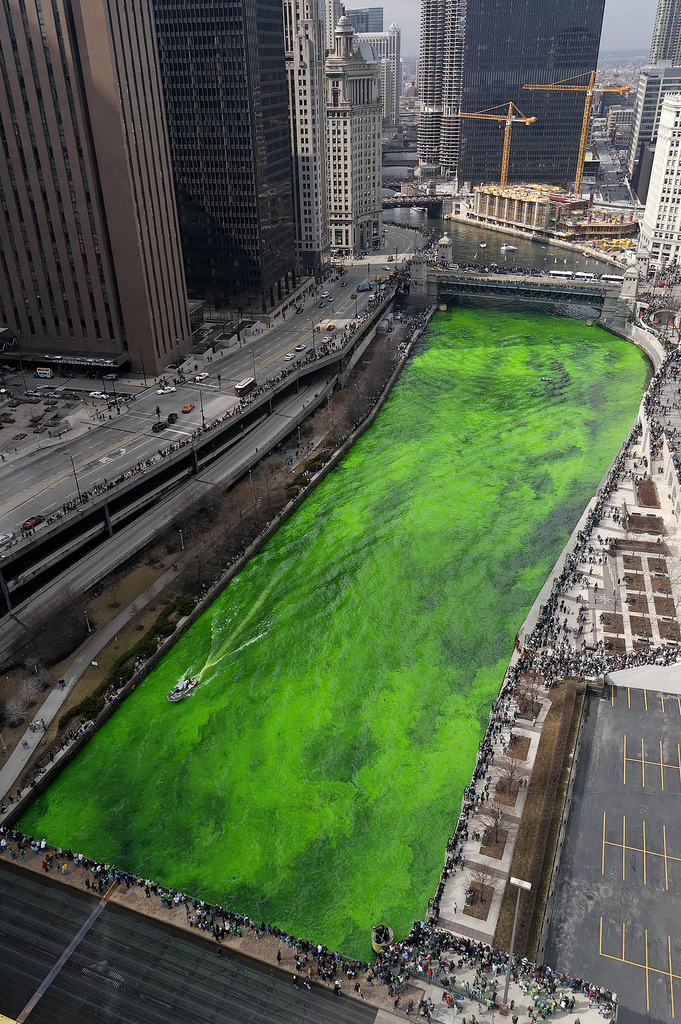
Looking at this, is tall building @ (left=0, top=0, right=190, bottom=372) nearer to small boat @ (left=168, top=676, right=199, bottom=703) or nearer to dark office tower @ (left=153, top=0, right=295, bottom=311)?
dark office tower @ (left=153, top=0, right=295, bottom=311)

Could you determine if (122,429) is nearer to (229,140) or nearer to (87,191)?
(87,191)

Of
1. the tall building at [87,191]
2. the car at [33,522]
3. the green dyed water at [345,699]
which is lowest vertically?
the green dyed water at [345,699]

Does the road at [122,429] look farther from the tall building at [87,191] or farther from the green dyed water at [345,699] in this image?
the green dyed water at [345,699]

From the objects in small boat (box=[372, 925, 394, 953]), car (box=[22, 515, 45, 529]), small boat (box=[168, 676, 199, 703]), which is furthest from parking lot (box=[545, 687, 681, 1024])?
car (box=[22, 515, 45, 529])

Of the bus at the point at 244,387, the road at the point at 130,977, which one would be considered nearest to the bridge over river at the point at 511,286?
the bus at the point at 244,387

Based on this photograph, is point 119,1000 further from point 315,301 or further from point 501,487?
point 315,301
